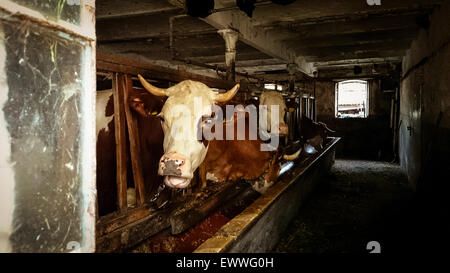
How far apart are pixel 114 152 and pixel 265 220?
6.01 feet


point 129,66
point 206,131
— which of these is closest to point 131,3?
point 129,66

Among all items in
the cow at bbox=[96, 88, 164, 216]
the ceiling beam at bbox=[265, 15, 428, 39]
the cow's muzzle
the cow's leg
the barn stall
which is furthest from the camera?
the ceiling beam at bbox=[265, 15, 428, 39]

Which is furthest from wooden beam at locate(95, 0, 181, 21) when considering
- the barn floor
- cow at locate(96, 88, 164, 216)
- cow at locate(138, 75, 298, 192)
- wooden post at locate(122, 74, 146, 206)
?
the barn floor

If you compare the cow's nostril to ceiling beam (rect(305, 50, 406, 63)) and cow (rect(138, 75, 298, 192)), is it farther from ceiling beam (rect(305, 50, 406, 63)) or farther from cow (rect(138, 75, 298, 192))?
ceiling beam (rect(305, 50, 406, 63))

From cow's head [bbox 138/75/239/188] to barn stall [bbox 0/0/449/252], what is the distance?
0.76 feet

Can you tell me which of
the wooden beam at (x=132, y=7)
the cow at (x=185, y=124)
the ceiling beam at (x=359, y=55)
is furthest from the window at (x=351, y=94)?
the cow at (x=185, y=124)

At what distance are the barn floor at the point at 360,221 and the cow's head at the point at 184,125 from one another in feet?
7.25

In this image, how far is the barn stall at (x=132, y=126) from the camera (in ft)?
3.76

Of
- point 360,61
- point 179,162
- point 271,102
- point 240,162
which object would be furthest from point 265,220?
point 360,61

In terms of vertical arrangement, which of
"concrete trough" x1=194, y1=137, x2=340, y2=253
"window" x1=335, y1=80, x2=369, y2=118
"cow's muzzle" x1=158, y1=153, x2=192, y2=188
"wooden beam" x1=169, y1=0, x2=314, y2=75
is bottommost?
"concrete trough" x1=194, y1=137, x2=340, y2=253

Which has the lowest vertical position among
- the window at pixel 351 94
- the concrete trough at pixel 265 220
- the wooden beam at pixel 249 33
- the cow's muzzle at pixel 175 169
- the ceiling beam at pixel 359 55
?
the concrete trough at pixel 265 220

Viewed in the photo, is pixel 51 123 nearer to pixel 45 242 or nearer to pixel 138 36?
pixel 45 242

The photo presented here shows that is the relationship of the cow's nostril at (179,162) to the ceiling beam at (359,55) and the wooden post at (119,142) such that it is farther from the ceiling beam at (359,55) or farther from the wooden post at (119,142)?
the ceiling beam at (359,55)

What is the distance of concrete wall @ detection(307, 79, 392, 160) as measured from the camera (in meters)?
14.2
